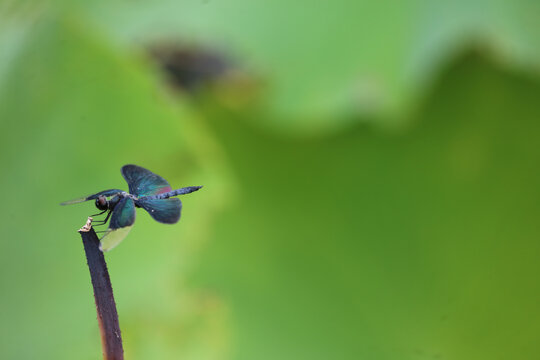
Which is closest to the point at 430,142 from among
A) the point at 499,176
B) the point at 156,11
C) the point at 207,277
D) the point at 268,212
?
the point at 499,176

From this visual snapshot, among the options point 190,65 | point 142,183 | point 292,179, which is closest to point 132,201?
point 142,183

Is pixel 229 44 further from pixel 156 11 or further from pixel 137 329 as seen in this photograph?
pixel 137 329

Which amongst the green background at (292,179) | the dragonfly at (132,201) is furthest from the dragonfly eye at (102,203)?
the green background at (292,179)

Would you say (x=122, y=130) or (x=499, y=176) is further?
(x=499, y=176)

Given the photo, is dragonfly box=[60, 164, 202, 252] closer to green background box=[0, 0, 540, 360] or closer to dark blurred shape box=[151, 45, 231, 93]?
green background box=[0, 0, 540, 360]

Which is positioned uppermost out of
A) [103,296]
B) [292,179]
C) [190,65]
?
[190,65]

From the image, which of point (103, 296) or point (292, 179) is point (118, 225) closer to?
point (103, 296)

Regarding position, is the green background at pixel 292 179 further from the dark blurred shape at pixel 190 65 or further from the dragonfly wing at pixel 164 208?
the dragonfly wing at pixel 164 208
